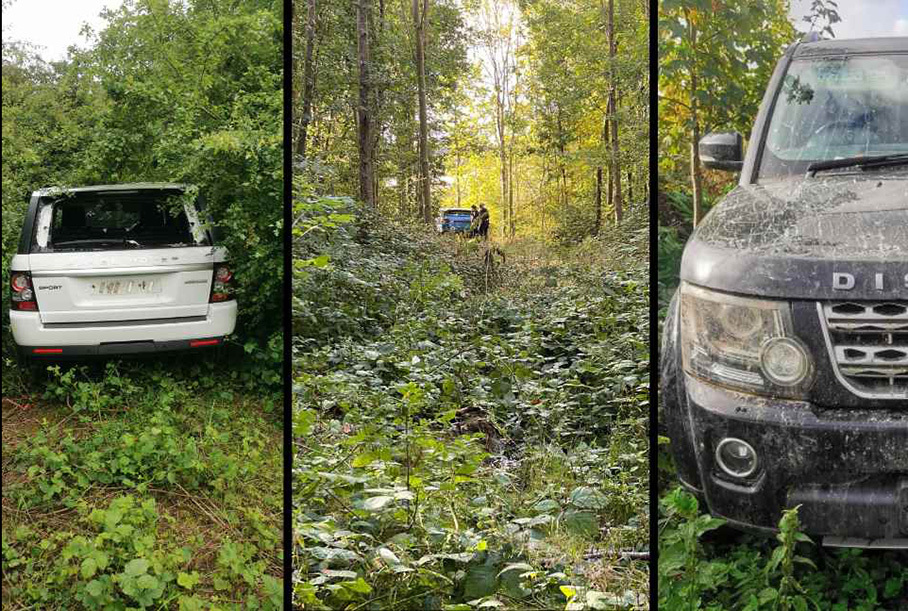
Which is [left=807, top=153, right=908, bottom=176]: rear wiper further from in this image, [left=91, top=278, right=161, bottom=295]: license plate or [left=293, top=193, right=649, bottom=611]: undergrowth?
[left=91, top=278, right=161, bottom=295]: license plate

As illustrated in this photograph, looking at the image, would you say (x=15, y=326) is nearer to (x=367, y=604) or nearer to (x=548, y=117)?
(x=367, y=604)

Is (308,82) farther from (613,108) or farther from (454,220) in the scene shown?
(613,108)

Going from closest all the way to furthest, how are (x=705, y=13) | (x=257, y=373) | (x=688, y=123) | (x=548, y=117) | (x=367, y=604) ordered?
1. (x=367, y=604)
2. (x=705, y=13)
3. (x=688, y=123)
4. (x=548, y=117)
5. (x=257, y=373)

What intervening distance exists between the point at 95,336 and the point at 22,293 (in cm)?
53

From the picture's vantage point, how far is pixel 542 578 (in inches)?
112

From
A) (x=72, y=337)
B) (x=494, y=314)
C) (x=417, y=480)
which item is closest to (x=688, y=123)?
(x=494, y=314)

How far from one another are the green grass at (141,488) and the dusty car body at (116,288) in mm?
254

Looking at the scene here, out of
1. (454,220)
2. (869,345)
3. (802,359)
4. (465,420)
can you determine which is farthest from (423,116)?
(869,345)

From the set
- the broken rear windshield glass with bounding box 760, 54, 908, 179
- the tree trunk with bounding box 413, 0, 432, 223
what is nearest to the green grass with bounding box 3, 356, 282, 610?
the tree trunk with bounding box 413, 0, 432, 223

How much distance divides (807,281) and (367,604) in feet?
6.03

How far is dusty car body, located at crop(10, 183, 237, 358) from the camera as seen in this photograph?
4.48 metres

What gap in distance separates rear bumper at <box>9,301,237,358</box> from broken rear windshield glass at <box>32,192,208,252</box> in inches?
19.8

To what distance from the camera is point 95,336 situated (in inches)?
176

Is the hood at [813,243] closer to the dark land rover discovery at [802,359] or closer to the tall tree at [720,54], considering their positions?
the dark land rover discovery at [802,359]
